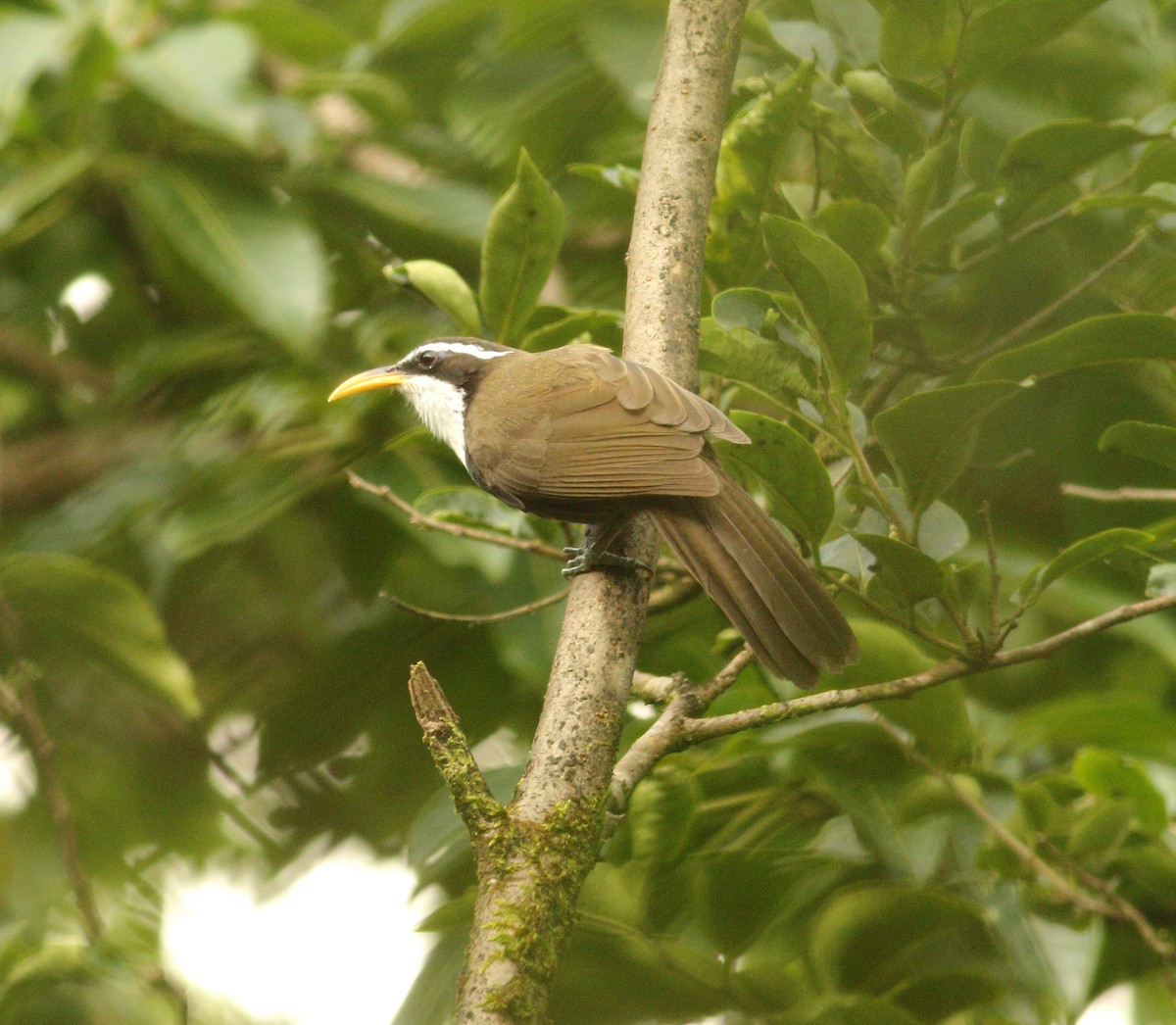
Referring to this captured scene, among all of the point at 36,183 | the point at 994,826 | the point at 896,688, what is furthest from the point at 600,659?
the point at 36,183

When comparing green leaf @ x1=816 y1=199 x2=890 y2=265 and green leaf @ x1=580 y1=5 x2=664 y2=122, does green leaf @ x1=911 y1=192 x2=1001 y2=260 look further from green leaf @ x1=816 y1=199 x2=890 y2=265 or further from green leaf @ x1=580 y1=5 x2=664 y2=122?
green leaf @ x1=580 y1=5 x2=664 y2=122

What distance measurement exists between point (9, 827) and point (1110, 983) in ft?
8.83

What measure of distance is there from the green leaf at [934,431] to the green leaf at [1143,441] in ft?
0.79

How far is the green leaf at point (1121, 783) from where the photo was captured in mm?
2037

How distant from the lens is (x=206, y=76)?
2.69m

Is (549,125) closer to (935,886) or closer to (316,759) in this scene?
(316,759)

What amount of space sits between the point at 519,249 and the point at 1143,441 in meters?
1.02

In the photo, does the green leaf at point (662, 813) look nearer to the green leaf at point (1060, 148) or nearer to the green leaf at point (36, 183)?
the green leaf at point (1060, 148)

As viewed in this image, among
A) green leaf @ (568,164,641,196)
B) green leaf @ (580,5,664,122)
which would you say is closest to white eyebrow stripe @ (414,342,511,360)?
green leaf @ (568,164,641,196)

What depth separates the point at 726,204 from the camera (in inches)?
82.7

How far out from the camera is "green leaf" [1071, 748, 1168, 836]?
80.2 inches

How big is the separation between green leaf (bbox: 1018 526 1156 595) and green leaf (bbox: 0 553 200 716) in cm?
174

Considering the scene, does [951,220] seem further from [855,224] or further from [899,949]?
[899,949]

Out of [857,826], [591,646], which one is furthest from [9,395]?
[857,826]
